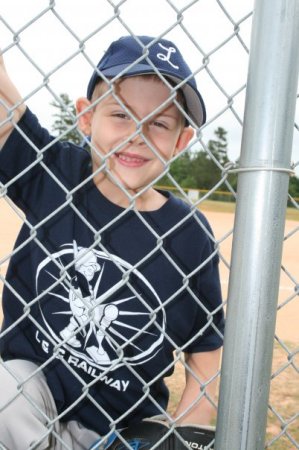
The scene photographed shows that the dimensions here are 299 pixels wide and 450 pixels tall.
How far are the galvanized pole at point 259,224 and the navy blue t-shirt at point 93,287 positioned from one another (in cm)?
64

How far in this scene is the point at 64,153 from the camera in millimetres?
1975

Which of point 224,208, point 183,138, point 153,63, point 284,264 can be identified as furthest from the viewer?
point 224,208

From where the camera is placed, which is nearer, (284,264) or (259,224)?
(259,224)

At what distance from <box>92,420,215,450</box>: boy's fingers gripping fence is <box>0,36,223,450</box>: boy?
0.08 metres

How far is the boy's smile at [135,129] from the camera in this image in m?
1.74

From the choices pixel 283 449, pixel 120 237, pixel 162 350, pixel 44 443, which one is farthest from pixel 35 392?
pixel 283 449

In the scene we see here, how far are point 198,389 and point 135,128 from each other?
993 mm

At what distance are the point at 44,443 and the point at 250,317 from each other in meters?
0.93

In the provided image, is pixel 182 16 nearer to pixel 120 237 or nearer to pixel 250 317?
pixel 250 317

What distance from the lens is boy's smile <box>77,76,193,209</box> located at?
1.74 m

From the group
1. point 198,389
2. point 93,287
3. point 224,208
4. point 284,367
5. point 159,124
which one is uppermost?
point 159,124

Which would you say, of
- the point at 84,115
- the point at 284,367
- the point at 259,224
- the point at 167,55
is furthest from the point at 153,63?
the point at 284,367

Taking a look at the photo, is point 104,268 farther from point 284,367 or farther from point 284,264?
point 284,264

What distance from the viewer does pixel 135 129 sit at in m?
1.72
